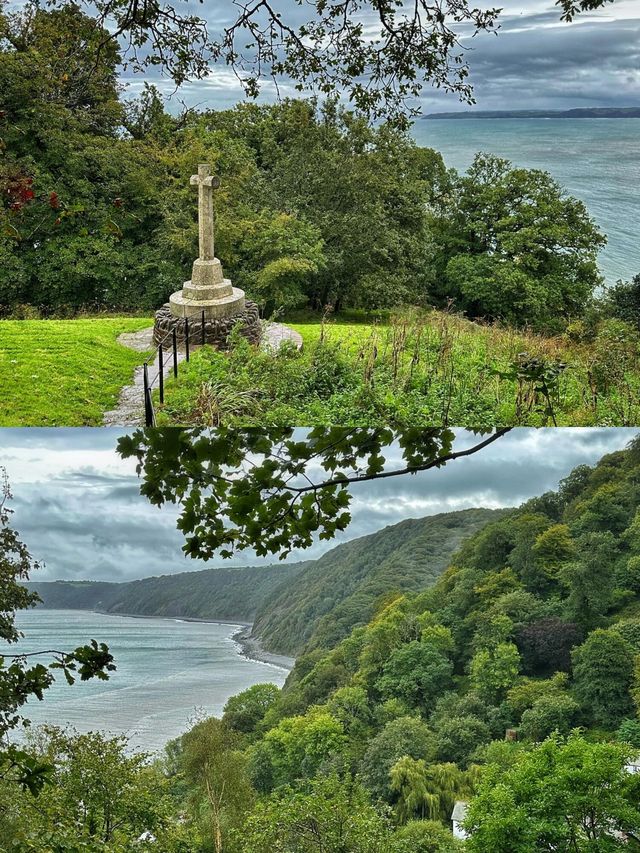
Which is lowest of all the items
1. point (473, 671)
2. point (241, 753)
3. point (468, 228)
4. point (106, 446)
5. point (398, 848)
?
point (398, 848)

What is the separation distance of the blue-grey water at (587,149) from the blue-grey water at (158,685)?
4.13m

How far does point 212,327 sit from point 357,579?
240cm

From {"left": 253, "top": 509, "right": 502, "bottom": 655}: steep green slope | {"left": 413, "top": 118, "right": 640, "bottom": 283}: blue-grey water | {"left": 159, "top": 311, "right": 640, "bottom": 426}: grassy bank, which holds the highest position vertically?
{"left": 413, "top": 118, "right": 640, "bottom": 283}: blue-grey water

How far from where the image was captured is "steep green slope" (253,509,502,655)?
333 cm

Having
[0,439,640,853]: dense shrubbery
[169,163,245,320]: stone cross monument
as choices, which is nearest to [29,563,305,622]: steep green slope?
[0,439,640,853]: dense shrubbery

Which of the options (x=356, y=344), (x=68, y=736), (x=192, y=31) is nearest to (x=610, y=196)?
(x=356, y=344)

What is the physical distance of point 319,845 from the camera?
12.2ft

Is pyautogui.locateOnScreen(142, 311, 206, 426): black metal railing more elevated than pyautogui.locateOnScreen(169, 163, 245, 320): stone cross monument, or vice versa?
pyautogui.locateOnScreen(169, 163, 245, 320): stone cross monument

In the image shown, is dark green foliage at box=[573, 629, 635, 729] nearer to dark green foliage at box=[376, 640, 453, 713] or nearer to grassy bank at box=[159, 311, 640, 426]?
dark green foliage at box=[376, 640, 453, 713]

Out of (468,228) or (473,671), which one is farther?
(468,228)

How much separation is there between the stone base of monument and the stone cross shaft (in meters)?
0.42

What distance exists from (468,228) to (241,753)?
1157 centimetres

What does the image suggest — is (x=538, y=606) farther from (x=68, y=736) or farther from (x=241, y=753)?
(x=68, y=736)

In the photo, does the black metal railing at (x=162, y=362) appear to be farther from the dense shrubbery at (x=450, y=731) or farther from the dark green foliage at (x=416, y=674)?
the dark green foliage at (x=416, y=674)
